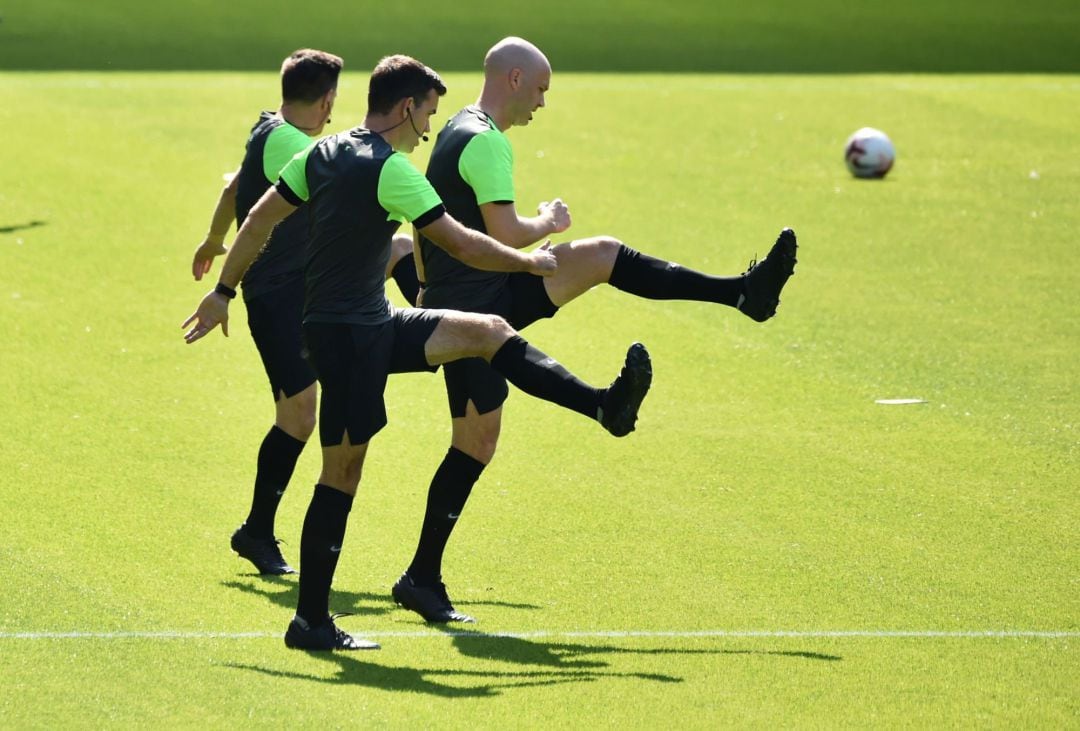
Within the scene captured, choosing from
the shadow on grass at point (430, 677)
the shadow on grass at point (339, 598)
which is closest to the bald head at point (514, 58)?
the shadow on grass at point (339, 598)

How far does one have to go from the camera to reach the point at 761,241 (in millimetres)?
16750

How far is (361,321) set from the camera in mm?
7098

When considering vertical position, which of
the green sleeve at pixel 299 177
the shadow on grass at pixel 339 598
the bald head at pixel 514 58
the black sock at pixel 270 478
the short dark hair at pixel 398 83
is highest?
the bald head at pixel 514 58

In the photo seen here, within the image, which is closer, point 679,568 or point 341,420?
point 341,420

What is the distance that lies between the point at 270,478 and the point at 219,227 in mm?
1271

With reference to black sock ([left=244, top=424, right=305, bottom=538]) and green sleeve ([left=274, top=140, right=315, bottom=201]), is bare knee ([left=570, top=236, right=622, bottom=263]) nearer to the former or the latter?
green sleeve ([left=274, top=140, right=315, bottom=201])

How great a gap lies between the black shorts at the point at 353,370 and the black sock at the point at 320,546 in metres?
0.24

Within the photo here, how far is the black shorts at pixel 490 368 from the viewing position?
7.85 m

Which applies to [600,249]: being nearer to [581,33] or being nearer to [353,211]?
[353,211]

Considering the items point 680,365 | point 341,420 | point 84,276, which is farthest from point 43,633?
point 84,276

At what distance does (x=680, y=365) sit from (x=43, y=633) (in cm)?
664

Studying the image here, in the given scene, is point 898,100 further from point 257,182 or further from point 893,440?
point 257,182

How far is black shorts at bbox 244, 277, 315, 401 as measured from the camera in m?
8.45

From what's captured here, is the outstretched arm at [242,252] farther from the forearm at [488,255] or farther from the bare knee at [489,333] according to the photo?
the bare knee at [489,333]
